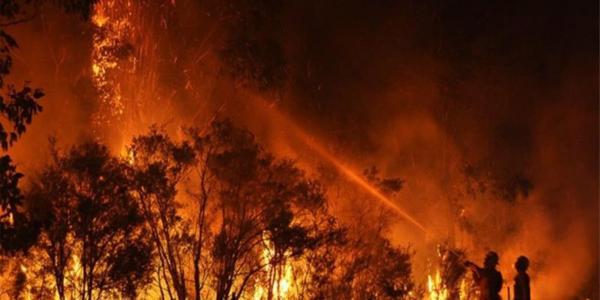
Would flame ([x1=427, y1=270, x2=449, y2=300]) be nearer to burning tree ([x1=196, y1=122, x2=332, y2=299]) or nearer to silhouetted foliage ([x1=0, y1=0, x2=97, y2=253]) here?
burning tree ([x1=196, y1=122, x2=332, y2=299])

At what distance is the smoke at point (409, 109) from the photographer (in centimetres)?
1864

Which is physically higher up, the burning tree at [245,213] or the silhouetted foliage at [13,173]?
the burning tree at [245,213]

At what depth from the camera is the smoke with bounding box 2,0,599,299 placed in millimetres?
18641

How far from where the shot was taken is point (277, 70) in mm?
16422

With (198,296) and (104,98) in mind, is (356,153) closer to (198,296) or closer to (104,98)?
(104,98)

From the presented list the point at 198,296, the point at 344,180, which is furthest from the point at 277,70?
the point at 198,296

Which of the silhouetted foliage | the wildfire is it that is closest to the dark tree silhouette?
the silhouetted foliage

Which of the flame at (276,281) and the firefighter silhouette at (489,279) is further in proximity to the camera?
the flame at (276,281)

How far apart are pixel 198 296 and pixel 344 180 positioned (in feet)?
18.8

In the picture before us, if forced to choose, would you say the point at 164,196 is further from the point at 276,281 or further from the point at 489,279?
the point at 489,279

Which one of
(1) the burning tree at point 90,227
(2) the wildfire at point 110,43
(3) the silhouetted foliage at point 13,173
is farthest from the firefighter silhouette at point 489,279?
(2) the wildfire at point 110,43

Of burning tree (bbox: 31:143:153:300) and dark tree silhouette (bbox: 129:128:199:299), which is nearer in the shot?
burning tree (bbox: 31:143:153:300)

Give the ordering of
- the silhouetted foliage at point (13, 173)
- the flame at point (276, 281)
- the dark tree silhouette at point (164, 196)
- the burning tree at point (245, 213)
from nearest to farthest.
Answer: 1. the silhouetted foliage at point (13, 173)
2. the dark tree silhouette at point (164, 196)
3. the burning tree at point (245, 213)
4. the flame at point (276, 281)

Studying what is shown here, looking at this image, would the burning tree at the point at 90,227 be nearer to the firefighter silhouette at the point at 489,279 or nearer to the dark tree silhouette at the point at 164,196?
the dark tree silhouette at the point at 164,196
